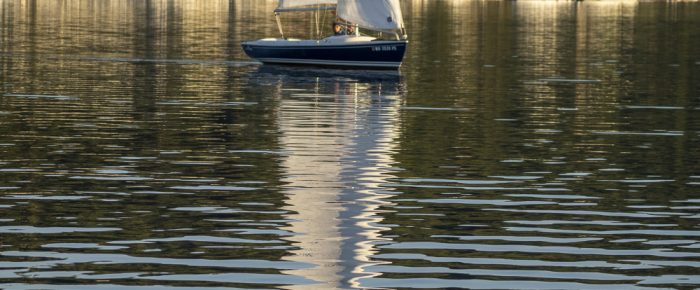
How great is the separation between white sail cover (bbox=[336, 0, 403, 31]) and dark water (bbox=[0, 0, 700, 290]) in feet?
17.7

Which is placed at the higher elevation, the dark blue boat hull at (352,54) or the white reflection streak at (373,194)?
the dark blue boat hull at (352,54)

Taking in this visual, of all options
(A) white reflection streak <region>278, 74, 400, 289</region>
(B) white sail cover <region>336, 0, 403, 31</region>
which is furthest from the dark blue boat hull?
(A) white reflection streak <region>278, 74, 400, 289</region>

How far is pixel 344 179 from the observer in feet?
118

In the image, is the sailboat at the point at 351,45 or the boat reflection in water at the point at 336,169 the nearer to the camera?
Result: the boat reflection in water at the point at 336,169

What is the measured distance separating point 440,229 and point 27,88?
4115cm

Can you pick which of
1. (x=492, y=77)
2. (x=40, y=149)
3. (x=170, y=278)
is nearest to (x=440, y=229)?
(x=170, y=278)

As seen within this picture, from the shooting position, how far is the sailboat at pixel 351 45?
87.2m

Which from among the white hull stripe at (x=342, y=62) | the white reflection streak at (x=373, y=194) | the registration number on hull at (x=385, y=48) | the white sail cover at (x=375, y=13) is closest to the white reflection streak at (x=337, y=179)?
the white reflection streak at (x=373, y=194)

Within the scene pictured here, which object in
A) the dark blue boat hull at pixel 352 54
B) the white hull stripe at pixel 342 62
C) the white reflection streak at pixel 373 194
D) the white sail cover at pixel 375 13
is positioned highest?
the white sail cover at pixel 375 13

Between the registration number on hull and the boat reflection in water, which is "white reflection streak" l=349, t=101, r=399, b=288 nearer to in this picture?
the boat reflection in water

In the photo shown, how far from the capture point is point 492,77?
269ft

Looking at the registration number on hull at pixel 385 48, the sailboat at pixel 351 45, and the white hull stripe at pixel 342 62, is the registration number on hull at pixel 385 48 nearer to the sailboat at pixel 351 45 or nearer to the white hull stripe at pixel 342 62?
the sailboat at pixel 351 45

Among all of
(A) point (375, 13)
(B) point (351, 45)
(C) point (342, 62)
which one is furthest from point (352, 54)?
(A) point (375, 13)

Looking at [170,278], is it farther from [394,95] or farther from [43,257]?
[394,95]
